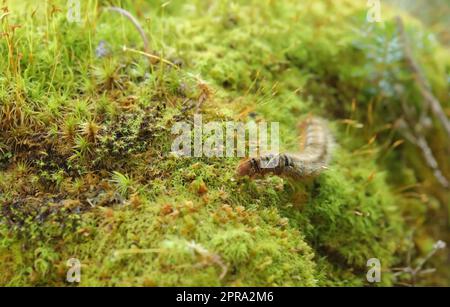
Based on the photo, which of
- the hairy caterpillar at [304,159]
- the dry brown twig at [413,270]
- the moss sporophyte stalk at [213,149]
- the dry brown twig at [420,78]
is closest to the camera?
the moss sporophyte stalk at [213,149]

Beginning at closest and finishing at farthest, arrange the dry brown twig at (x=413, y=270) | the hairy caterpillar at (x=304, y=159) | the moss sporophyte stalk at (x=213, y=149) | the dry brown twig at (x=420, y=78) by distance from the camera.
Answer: the moss sporophyte stalk at (x=213, y=149) → the hairy caterpillar at (x=304, y=159) → the dry brown twig at (x=413, y=270) → the dry brown twig at (x=420, y=78)

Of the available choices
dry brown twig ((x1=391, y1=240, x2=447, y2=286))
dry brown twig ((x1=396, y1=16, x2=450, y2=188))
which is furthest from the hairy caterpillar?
dry brown twig ((x1=396, y1=16, x2=450, y2=188))

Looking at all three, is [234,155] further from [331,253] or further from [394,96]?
[394,96]

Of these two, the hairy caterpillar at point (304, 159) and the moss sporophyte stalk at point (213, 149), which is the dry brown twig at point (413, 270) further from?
the hairy caterpillar at point (304, 159)

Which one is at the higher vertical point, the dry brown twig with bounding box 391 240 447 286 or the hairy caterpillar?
the hairy caterpillar

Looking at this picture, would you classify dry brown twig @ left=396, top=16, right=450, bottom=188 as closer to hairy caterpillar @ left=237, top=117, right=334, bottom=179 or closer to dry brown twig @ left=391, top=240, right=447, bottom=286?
dry brown twig @ left=391, top=240, right=447, bottom=286

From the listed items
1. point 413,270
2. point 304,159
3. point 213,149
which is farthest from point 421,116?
point 213,149

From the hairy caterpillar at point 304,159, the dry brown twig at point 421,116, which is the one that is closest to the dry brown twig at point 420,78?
the dry brown twig at point 421,116
